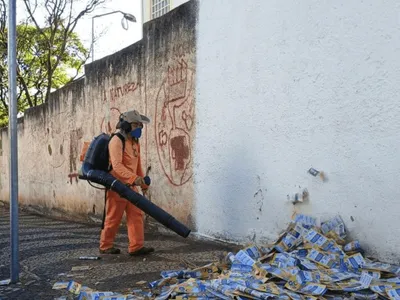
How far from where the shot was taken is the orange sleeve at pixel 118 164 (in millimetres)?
5027

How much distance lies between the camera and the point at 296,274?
3396 millimetres

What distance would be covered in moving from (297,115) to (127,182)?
1910 mm

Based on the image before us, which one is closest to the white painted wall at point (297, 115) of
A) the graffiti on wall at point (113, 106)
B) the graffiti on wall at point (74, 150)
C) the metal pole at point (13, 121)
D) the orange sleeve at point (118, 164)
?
the orange sleeve at point (118, 164)

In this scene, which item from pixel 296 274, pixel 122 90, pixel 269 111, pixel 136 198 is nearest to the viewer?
pixel 296 274

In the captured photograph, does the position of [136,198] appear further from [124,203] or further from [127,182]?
[124,203]

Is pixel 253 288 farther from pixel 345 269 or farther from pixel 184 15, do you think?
pixel 184 15

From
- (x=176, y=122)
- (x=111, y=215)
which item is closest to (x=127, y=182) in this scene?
(x=111, y=215)

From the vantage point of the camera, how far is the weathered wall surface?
608 centimetres

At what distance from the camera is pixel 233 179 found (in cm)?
528

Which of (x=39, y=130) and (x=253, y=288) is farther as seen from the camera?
(x=39, y=130)

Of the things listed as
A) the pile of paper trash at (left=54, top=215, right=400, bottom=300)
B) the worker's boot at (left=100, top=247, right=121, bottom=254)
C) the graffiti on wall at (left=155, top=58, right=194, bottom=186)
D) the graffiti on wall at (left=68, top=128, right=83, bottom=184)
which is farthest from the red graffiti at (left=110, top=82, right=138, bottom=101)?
the pile of paper trash at (left=54, top=215, right=400, bottom=300)

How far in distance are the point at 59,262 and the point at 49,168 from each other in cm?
669

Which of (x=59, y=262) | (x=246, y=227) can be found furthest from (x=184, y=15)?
(x=59, y=262)

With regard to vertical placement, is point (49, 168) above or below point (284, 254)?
above
